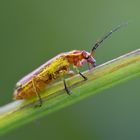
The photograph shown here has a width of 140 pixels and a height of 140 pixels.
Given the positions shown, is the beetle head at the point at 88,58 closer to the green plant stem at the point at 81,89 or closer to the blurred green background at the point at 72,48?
the green plant stem at the point at 81,89

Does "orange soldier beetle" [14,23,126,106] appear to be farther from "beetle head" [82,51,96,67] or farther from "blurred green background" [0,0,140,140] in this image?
"blurred green background" [0,0,140,140]

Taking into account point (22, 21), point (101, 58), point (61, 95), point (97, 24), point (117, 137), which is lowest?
point (117, 137)

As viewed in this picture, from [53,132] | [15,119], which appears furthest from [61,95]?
[53,132]

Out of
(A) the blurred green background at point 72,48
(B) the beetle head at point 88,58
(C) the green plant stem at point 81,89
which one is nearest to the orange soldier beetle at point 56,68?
(B) the beetle head at point 88,58

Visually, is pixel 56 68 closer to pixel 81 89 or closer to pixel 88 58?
pixel 88 58

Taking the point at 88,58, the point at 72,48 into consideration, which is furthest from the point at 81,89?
the point at 72,48

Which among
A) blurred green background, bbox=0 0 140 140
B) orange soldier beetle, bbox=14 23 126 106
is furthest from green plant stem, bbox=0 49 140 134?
blurred green background, bbox=0 0 140 140

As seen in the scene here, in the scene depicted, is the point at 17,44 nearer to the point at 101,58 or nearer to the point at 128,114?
the point at 101,58
